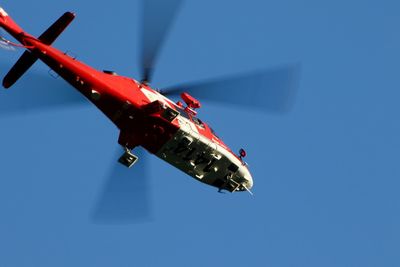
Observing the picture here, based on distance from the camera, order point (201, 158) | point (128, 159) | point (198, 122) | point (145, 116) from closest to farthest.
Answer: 1. point (145, 116)
2. point (128, 159)
3. point (201, 158)
4. point (198, 122)

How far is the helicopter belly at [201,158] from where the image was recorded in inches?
1182

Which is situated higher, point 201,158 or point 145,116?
point 201,158

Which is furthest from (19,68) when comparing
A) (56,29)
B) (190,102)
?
(190,102)

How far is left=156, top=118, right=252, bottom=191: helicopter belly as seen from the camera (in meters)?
30.0

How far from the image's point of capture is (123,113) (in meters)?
29.1

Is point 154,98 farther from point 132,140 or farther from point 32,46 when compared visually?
point 32,46

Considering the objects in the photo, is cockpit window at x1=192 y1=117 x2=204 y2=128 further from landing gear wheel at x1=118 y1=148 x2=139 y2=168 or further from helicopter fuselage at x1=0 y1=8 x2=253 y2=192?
landing gear wheel at x1=118 y1=148 x2=139 y2=168

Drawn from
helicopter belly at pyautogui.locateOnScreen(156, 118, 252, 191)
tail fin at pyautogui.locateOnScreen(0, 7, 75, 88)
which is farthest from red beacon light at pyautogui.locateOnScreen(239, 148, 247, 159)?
tail fin at pyautogui.locateOnScreen(0, 7, 75, 88)

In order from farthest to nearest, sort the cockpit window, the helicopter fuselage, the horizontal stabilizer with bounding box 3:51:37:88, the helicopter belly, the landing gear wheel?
the cockpit window
the landing gear wheel
the helicopter belly
the horizontal stabilizer with bounding box 3:51:37:88
the helicopter fuselage

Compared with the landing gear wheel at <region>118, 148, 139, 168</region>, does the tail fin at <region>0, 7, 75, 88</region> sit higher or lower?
higher

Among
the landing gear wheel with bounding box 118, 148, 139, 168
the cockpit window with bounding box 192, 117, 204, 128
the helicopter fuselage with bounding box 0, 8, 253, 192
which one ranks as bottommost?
the landing gear wheel with bounding box 118, 148, 139, 168

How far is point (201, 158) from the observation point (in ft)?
101

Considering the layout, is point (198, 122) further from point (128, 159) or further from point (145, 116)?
point (128, 159)

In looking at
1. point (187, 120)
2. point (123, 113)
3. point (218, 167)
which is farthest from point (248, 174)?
point (123, 113)
